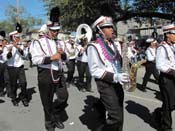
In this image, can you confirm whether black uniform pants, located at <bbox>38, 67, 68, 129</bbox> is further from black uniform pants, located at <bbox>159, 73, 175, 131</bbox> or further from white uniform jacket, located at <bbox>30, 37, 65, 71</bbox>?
black uniform pants, located at <bbox>159, 73, 175, 131</bbox>

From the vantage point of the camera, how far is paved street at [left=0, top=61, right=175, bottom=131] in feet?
27.1

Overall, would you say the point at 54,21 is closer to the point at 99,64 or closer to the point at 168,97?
the point at 99,64

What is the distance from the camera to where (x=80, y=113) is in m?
9.54

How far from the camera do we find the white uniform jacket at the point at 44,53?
7.56 metres

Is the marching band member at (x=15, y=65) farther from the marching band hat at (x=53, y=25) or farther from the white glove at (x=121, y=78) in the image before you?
the white glove at (x=121, y=78)

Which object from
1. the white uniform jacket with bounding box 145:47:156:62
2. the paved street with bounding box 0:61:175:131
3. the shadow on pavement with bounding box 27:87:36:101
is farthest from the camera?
the white uniform jacket with bounding box 145:47:156:62

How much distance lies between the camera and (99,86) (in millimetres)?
6320

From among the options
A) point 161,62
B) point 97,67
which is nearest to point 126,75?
point 97,67

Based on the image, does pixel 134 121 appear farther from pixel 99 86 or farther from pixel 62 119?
pixel 99 86

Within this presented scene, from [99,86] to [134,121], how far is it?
251 centimetres

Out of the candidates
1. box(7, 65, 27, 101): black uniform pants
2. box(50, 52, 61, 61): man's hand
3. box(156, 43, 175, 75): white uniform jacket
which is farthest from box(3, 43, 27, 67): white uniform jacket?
box(156, 43, 175, 75): white uniform jacket

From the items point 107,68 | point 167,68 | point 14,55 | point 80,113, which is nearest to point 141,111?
point 80,113

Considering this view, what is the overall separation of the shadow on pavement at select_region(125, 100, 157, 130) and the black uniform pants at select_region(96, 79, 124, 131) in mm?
2003

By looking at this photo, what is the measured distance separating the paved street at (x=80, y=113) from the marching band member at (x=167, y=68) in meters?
0.62
